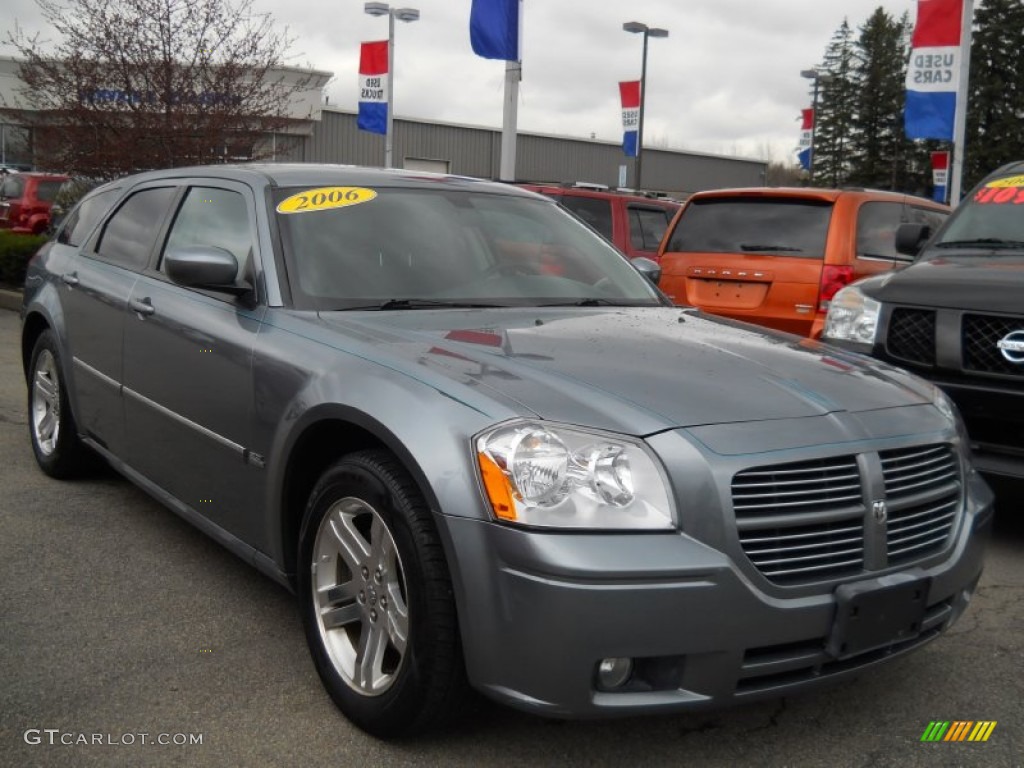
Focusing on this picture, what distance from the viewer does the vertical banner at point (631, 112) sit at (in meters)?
26.0

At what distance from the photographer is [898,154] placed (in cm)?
5938

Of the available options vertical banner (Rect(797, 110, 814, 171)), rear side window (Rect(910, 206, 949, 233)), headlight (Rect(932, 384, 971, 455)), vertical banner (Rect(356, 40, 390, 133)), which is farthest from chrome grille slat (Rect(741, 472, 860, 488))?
vertical banner (Rect(797, 110, 814, 171))

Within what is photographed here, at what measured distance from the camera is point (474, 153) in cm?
Result: 4581

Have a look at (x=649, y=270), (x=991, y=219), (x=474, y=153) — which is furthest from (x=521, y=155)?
(x=649, y=270)

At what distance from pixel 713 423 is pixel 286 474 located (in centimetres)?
132

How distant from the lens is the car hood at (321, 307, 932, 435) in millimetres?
2768

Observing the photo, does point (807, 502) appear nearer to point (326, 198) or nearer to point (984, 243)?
point (326, 198)

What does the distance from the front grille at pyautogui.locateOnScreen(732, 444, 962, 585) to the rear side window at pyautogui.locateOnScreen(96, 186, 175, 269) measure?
3011mm

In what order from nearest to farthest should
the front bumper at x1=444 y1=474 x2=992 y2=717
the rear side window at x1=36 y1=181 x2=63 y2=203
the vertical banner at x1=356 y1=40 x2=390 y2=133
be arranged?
the front bumper at x1=444 y1=474 x2=992 y2=717, the vertical banner at x1=356 y1=40 x2=390 y2=133, the rear side window at x1=36 y1=181 x2=63 y2=203

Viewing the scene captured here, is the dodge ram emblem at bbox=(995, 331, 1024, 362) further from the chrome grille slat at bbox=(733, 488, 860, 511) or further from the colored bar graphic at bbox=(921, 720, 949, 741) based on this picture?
the chrome grille slat at bbox=(733, 488, 860, 511)

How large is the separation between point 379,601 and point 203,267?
1332mm

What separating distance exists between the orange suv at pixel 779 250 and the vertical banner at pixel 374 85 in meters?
11.6

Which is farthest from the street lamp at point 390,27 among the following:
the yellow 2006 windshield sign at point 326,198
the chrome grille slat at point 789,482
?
the chrome grille slat at point 789,482

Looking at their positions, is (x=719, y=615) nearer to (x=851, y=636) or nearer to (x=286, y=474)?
(x=851, y=636)
